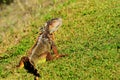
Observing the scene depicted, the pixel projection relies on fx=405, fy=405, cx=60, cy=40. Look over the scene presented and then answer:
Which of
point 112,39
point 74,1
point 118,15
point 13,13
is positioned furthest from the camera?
point 13,13

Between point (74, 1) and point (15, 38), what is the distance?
9.48 ft

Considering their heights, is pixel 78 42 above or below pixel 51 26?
below

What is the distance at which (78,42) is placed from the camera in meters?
10.5

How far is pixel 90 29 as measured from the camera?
446 inches

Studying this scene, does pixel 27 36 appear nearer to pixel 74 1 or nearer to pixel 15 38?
pixel 15 38

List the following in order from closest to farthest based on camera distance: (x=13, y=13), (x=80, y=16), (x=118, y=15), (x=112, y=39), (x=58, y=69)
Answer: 1. (x=58, y=69)
2. (x=112, y=39)
3. (x=118, y=15)
4. (x=80, y=16)
5. (x=13, y=13)

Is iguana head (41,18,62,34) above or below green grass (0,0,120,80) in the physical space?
above

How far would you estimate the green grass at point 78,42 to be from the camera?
867 cm

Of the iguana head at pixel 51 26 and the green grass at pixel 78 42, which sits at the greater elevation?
the iguana head at pixel 51 26

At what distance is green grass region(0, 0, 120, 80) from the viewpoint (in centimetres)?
867

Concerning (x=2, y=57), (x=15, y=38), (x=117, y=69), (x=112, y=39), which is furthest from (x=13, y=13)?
(x=117, y=69)

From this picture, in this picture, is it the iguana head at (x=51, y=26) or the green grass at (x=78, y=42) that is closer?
the green grass at (x=78, y=42)

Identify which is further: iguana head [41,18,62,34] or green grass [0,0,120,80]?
iguana head [41,18,62,34]

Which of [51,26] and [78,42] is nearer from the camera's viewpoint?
[51,26]
